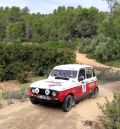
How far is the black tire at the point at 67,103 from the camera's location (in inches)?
515

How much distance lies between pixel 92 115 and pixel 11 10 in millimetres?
82517

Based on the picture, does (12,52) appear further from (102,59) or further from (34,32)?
(34,32)

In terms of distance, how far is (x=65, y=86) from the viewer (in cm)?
1326

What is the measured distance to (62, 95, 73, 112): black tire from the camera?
1309cm

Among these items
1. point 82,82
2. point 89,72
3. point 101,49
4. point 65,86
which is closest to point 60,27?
point 101,49

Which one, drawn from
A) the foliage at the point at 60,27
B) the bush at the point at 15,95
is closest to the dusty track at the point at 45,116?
the bush at the point at 15,95

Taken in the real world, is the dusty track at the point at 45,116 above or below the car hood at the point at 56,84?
below

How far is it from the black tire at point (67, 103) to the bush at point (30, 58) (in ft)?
42.1

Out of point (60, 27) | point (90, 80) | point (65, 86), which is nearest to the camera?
point (65, 86)

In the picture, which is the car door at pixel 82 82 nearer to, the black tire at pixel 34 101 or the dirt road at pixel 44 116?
the dirt road at pixel 44 116

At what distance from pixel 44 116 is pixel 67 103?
126 cm

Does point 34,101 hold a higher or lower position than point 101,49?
lower

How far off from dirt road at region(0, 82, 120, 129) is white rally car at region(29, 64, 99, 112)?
40cm

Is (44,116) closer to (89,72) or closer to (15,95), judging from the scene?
(15,95)
